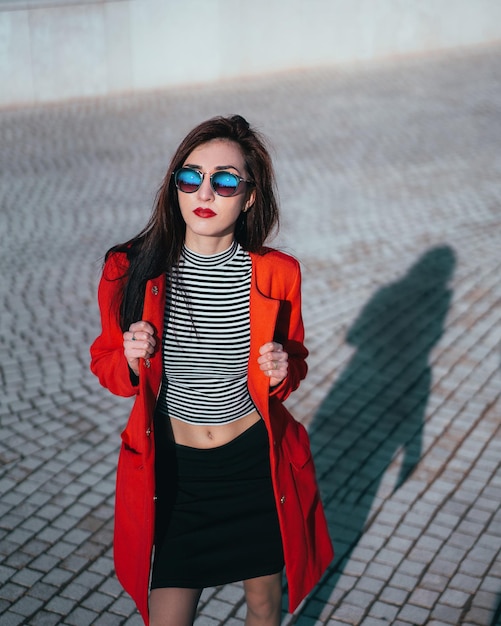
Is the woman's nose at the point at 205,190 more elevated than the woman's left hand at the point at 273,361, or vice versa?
the woman's nose at the point at 205,190

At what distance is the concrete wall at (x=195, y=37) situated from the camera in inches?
567

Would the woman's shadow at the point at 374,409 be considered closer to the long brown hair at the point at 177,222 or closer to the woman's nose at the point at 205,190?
the long brown hair at the point at 177,222

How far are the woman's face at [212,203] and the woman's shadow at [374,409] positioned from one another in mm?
1958

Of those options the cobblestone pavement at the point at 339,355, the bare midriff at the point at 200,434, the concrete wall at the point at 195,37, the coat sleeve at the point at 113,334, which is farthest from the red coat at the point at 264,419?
the concrete wall at the point at 195,37

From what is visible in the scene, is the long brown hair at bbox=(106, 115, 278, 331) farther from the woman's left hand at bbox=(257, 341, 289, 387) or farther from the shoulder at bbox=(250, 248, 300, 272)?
the woman's left hand at bbox=(257, 341, 289, 387)

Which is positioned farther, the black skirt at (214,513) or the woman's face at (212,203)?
the black skirt at (214,513)

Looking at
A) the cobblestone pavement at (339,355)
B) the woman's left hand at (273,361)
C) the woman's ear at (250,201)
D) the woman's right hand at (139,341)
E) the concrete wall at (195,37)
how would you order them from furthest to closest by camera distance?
1. the concrete wall at (195,37)
2. the cobblestone pavement at (339,355)
3. the woman's ear at (250,201)
4. the woman's left hand at (273,361)
5. the woman's right hand at (139,341)

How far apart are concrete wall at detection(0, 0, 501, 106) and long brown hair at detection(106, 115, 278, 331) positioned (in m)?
12.2

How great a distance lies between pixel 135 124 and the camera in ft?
45.0

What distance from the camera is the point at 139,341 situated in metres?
2.72

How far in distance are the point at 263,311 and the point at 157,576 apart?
942 millimetres

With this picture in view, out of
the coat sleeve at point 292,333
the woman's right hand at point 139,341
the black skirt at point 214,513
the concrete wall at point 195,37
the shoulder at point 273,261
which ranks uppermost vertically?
the shoulder at point 273,261

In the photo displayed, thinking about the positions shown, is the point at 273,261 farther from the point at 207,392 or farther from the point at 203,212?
the point at 207,392

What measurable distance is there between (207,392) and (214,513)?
0.41m
